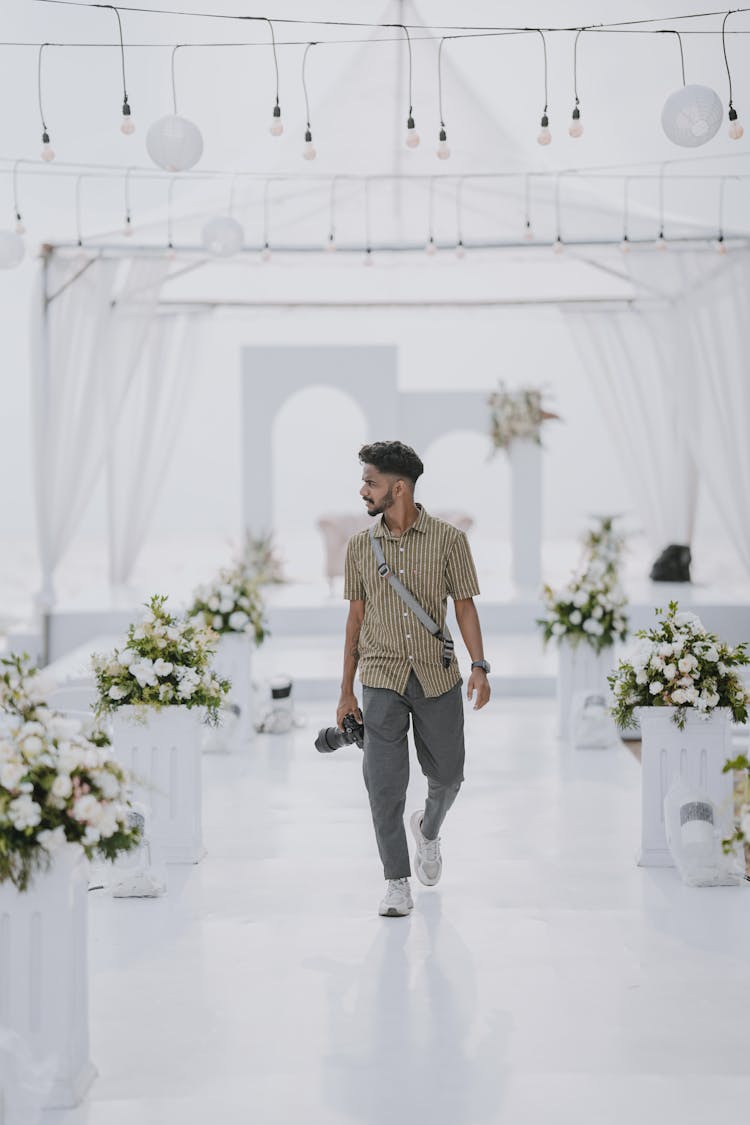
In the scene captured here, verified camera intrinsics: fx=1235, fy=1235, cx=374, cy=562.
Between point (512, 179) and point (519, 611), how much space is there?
408cm

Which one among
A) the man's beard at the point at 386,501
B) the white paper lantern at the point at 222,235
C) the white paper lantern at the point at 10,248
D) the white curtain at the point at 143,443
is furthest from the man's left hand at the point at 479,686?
the white curtain at the point at 143,443

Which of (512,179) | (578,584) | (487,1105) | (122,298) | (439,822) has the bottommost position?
(487,1105)

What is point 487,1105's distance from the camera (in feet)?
10.2

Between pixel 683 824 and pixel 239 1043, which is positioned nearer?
pixel 239 1043

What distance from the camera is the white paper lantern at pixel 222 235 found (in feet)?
26.2

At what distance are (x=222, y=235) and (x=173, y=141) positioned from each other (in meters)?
2.33

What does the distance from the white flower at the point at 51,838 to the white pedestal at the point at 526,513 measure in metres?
11.0

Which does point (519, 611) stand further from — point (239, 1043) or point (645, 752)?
point (239, 1043)

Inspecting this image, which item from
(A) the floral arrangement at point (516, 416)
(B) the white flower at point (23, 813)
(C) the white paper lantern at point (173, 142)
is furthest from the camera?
(A) the floral arrangement at point (516, 416)

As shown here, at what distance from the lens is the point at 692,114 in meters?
5.26

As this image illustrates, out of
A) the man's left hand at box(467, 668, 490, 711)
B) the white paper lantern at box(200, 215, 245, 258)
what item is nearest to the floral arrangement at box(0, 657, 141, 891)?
the man's left hand at box(467, 668, 490, 711)

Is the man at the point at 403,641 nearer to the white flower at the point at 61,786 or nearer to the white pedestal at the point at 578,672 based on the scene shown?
the white flower at the point at 61,786

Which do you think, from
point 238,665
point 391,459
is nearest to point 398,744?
point 391,459

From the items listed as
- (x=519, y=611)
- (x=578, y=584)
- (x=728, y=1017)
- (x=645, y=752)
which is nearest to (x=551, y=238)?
(x=519, y=611)
